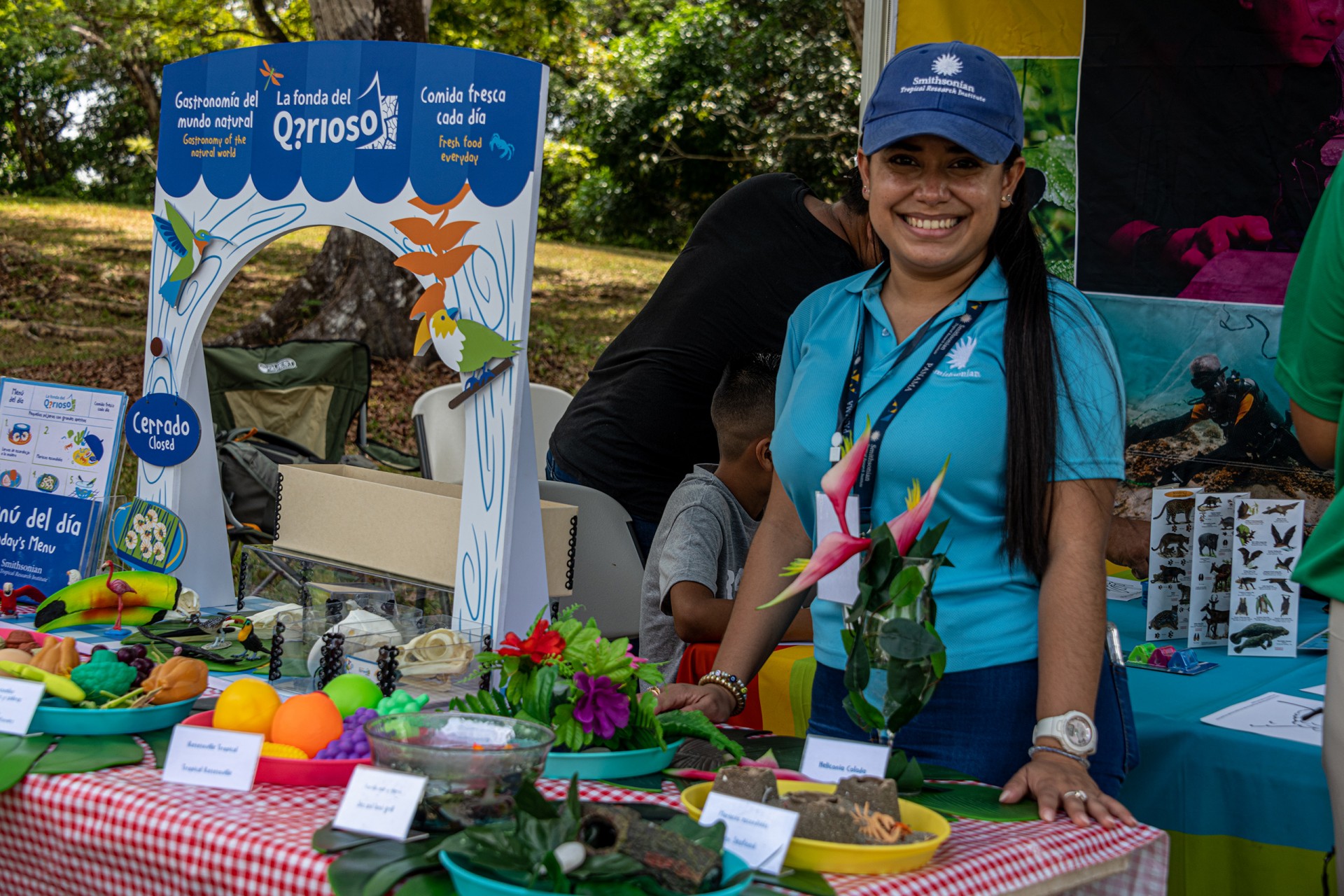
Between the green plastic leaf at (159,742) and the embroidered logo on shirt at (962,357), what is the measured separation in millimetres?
1043

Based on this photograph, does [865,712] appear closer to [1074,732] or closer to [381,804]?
[1074,732]

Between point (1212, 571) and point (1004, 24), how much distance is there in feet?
5.24

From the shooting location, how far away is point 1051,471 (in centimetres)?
150

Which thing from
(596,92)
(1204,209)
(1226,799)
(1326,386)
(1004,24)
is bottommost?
(1226,799)

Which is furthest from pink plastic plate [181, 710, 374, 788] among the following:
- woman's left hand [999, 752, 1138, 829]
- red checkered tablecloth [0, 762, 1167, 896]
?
woman's left hand [999, 752, 1138, 829]

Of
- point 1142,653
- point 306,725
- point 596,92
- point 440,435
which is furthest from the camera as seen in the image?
point 596,92

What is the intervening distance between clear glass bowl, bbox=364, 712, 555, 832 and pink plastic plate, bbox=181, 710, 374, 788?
0.27ft

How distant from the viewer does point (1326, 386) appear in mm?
1491

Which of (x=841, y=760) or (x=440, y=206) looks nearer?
(x=841, y=760)

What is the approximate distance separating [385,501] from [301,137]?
70cm

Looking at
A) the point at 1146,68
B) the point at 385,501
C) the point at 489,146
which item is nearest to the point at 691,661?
the point at 385,501

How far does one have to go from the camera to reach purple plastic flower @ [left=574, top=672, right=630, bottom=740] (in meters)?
1.43

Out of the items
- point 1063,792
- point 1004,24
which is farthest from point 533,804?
point 1004,24

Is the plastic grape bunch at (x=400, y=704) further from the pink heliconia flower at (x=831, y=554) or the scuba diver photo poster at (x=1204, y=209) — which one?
the scuba diver photo poster at (x=1204, y=209)
